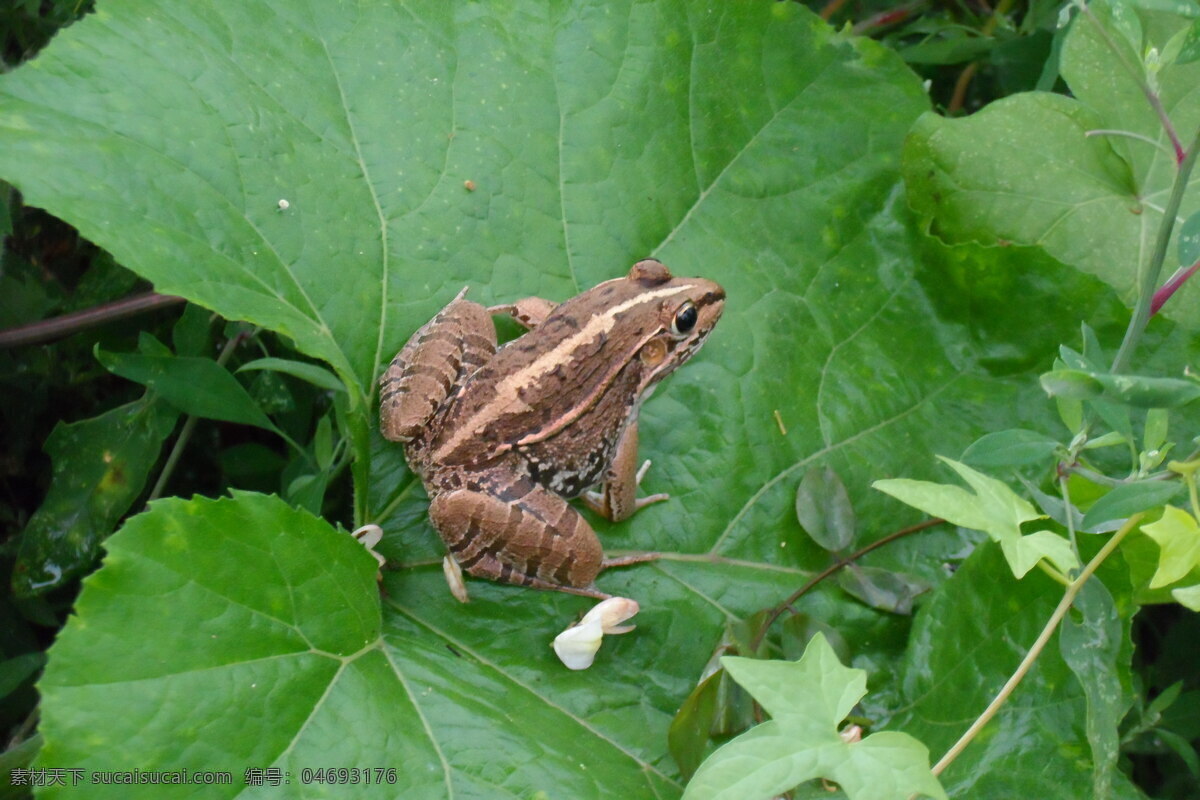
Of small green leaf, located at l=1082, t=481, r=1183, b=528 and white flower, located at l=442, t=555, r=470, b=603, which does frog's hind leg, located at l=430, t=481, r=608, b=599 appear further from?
small green leaf, located at l=1082, t=481, r=1183, b=528

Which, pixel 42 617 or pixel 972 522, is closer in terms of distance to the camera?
pixel 972 522

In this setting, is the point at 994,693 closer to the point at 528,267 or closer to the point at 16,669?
the point at 528,267

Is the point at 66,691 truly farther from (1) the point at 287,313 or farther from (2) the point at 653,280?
(2) the point at 653,280

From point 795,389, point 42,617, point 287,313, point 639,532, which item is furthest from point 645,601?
point 42,617

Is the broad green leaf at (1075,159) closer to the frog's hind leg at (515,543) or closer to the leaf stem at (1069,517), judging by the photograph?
the leaf stem at (1069,517)

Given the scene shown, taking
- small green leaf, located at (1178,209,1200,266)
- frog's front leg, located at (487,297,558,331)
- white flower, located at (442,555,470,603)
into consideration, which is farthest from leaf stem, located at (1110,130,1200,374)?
white flower, located at (442,555,470,603)

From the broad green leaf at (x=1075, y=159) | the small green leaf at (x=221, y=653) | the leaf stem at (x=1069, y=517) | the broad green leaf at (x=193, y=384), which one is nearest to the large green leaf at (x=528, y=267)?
the small green leaf at (x=221, y=653)
